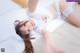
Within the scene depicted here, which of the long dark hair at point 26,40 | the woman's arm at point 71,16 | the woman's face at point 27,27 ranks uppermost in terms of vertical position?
the woman's arm at point 71,16

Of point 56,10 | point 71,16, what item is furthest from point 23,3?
point 71,16

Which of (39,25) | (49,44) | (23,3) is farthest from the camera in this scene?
(23,3)

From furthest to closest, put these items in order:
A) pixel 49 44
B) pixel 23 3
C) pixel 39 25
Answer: pixel 23 3 < pixel 39 25 < pixel 49 44

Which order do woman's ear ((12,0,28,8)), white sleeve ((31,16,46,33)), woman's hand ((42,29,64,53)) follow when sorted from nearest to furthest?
woman's hand ((42,29,64,53))
white sleeve ((31,16,46,33))
woman's ear ((12,0,28,8))

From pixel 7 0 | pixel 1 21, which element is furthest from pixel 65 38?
pixel 7 0

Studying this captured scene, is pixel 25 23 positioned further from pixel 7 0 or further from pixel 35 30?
pixel 7 0

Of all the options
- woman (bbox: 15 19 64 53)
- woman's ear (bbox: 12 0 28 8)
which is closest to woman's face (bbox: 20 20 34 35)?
woman (bbox: 15 19 64 53)

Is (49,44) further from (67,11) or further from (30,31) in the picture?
(67,11)

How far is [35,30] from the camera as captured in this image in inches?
39.7

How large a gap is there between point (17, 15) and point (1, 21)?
0.37 feet

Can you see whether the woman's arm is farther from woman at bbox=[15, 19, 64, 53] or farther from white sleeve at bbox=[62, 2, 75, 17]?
woman at bbox=[15, 19, 64, 53]

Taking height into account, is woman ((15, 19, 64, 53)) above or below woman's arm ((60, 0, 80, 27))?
below

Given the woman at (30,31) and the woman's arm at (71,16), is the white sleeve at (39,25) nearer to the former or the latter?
the woman at (30,31)

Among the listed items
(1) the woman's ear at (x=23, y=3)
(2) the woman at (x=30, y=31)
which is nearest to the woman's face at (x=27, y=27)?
(2) the woman at (x=30, y=31)
